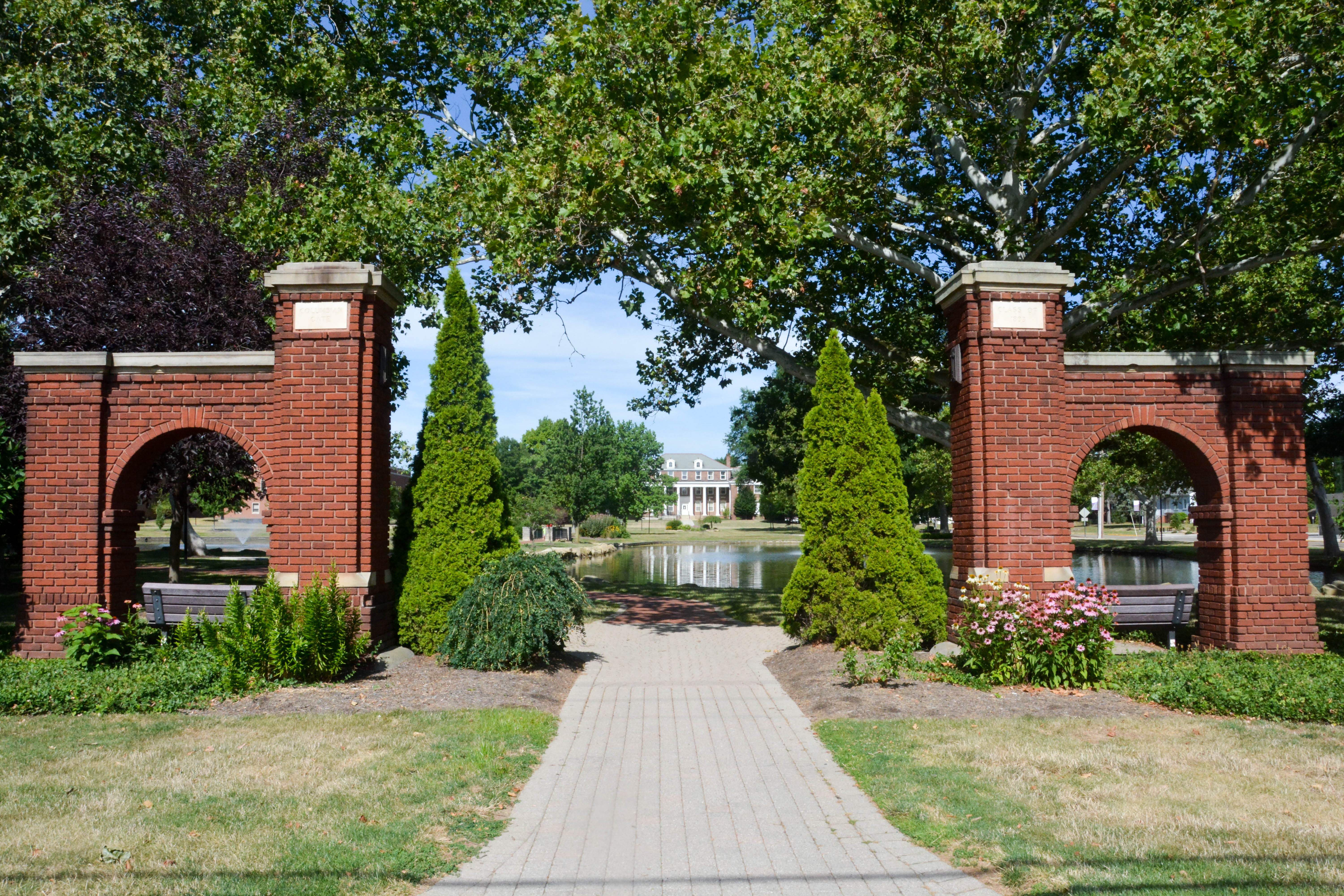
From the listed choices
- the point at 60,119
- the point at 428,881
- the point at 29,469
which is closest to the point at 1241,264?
the point at 428,881

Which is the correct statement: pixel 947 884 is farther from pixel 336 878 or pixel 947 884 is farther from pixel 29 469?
pixel 29 469

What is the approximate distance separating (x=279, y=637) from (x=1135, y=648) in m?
10.3

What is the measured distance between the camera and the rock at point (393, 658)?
31.2 ft

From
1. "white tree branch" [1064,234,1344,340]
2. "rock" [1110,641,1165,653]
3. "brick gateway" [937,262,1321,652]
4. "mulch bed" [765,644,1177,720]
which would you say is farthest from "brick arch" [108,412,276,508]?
"white tree branch" [1064,234,1344,340]

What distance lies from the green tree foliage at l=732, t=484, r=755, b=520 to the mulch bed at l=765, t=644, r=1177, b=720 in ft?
328

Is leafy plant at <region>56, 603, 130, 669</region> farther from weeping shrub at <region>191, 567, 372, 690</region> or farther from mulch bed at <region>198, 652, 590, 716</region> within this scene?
mulch bed at <region>198, 652, 590, 716</region>

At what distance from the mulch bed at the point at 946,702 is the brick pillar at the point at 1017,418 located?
4.61 feet

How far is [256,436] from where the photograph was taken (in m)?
9.80

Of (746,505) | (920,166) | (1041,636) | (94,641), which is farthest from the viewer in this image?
(746,505)

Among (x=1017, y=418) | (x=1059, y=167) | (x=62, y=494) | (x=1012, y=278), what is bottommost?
(x=62, y=494)

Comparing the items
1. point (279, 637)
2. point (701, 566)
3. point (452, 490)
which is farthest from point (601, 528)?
point (279, 637)

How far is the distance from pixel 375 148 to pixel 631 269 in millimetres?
5708

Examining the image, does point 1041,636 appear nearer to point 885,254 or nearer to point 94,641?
point 885,254

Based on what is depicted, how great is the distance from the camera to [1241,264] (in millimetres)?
13258
